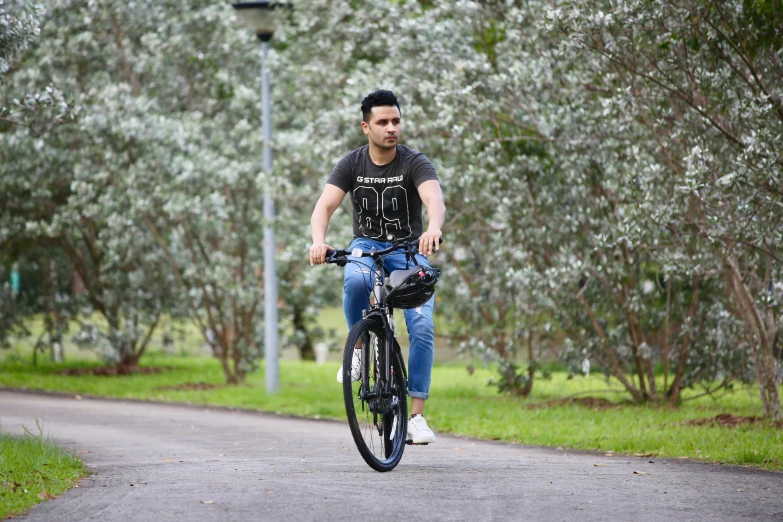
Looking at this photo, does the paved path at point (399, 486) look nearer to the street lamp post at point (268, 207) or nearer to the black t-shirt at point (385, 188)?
the black t-shirt at point (385, 188)

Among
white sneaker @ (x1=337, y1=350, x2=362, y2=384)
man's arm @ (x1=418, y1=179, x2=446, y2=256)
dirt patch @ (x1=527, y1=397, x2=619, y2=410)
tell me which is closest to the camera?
white sneaker @ (x1=337, y1=350, x2=362, y2=384)

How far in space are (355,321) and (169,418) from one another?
6119 mm

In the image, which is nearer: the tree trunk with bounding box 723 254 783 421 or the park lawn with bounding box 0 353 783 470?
the park lawn with bounding box 0 353 783 470

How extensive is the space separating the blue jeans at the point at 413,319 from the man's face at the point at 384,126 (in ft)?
1.99

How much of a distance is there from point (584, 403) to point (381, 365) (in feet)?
22.3

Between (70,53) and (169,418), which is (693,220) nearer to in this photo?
(169,418)

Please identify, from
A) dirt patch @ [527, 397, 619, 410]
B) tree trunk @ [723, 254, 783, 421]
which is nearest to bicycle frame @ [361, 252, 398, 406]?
tree trunk @ [723, 254, 783, 421]

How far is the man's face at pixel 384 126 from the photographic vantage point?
6.60 metres

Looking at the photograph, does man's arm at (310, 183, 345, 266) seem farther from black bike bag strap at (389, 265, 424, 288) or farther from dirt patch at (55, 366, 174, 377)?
dirt patch at (55, 366, 174, 377)

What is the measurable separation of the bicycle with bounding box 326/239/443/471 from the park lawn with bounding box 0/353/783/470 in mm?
2374

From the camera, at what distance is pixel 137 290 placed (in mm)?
18797

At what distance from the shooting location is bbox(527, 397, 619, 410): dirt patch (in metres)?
12.3

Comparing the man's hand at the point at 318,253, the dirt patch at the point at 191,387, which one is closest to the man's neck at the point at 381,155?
the man's hand at the point at 318,253

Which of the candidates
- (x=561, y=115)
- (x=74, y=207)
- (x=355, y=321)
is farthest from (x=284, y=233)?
(x=355, y=321)
